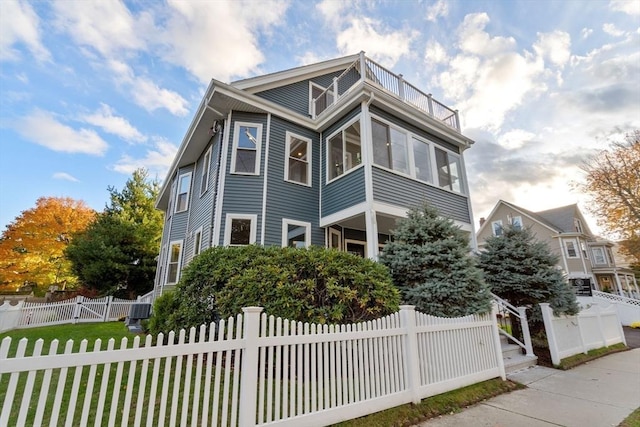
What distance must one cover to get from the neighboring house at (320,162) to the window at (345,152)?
0.11ft

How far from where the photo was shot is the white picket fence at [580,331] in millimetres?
6797

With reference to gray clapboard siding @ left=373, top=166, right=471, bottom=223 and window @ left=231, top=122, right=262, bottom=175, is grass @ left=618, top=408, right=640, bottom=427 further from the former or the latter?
window @ left=231, top=122, right=262, bottom=175

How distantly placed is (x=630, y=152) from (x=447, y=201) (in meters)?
23.2

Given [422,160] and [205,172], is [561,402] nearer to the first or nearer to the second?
[422,160]

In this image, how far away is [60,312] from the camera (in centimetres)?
1325

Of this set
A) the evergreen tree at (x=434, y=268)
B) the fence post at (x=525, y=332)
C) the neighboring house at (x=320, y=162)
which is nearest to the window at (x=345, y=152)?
the neighboring house at (x=320, y=162)

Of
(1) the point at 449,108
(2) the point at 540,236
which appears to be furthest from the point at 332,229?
(2) the point at 540,236

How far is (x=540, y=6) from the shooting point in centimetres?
978

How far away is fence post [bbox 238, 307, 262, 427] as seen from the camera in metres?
2.75

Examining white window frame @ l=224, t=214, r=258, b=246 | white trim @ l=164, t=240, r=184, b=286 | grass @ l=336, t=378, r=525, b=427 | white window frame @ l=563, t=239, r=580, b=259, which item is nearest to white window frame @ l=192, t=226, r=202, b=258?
white trim @ l=164, t=240, r=184, b=286

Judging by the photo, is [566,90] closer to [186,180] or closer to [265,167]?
[265,167]

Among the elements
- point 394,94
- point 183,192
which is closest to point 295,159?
point 394,94

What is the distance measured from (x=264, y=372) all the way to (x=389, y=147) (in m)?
7.61

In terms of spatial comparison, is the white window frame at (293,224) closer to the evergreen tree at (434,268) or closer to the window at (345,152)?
the window at (345,152)
